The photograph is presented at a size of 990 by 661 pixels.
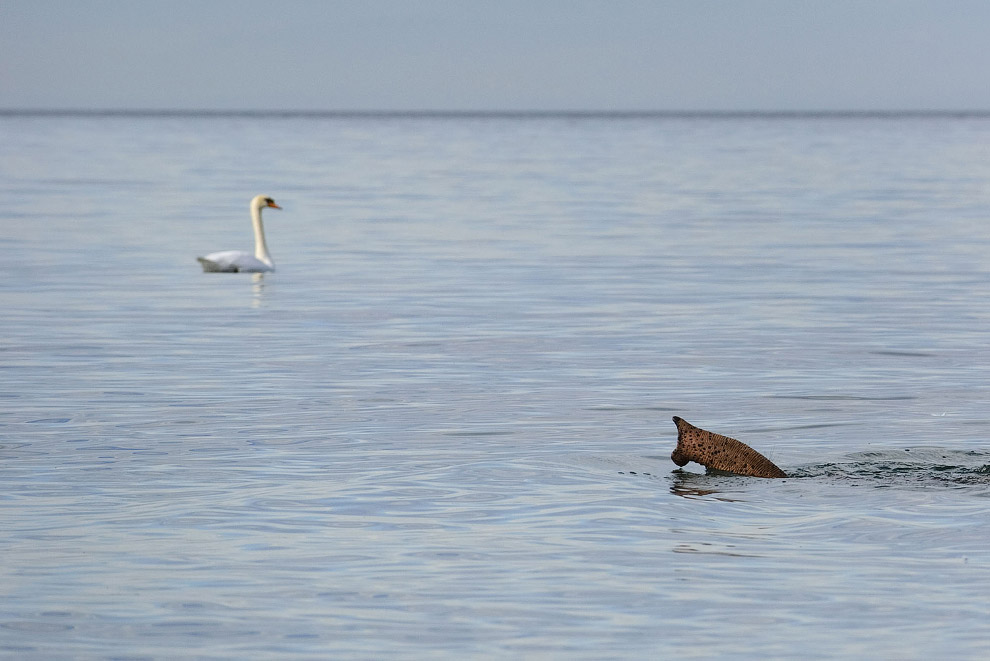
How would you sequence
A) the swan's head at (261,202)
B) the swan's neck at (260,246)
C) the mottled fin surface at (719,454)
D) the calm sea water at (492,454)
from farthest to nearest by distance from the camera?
the swan's head at (261,202) < the swan's neck at (260,246) < the mottled fin surface at (719,454) < the calm sea water at (492,454)

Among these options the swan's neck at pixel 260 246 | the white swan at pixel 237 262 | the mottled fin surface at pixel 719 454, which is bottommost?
Result: the mottled fin surface at pixel 719 454

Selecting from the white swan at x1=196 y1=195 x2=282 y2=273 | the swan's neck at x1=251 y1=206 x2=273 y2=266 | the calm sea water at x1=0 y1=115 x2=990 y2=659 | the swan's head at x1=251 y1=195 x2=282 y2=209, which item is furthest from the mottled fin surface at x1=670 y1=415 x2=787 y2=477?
the swan's head at x1=251 y1=195 x2=282 y2=209

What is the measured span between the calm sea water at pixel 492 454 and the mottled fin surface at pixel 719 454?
0.59 feet

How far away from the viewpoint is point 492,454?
524 inches

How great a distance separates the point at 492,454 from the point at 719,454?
1737 mm

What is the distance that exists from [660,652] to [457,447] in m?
5.47

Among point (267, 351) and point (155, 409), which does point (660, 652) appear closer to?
point (155, 409)

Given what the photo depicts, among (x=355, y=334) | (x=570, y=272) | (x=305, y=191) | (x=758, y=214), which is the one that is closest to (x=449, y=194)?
(x=305, y=191)

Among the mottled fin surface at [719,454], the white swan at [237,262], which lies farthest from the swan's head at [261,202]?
the mottled fin surface at [719,454]

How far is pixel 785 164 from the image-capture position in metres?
87.8

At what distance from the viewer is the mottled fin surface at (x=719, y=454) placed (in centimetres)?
1231

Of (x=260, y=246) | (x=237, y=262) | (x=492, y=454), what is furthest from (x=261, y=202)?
(x=492, y=454)

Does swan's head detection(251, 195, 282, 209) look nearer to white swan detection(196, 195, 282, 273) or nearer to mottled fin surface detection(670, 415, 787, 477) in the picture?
white swan detection(196, 195, 282, 273)

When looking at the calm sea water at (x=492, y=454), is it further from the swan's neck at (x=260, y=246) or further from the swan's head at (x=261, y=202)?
the swan's head at (x=261, y=202)
